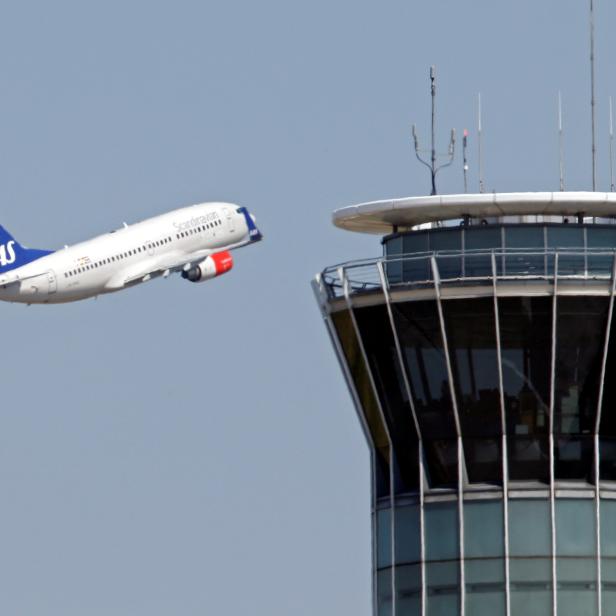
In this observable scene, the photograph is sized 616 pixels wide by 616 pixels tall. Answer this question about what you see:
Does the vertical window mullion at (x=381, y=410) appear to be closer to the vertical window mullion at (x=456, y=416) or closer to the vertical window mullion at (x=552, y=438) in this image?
the vertical window mullion at (x=456, y=416)

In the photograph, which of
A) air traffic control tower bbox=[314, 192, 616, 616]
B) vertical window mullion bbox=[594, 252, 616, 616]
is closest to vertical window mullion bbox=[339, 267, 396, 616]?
air traffic control tower bbox=[314, 192, 616, 616]

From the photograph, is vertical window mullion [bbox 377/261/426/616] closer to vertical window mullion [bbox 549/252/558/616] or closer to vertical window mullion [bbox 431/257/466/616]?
vertical window mullion [bbox 431/257/466/616]

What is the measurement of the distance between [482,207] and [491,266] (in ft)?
6.32

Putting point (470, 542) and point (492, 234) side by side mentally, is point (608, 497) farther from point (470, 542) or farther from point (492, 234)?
point (492, 234)

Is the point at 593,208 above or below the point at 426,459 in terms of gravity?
above

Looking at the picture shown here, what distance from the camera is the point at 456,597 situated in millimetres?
72250

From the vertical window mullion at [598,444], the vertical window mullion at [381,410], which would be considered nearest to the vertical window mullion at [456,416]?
the vertical window mullion at [381,410]

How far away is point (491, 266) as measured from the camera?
73125 mm

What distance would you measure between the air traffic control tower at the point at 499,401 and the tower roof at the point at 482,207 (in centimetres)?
7

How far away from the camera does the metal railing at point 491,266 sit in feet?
238

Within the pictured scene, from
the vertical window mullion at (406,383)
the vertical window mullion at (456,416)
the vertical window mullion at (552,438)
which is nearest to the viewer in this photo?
the vertical window mullion at (552,438)

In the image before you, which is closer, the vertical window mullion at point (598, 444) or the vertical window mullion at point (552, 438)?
the vertical window mullion at point (552, 438)

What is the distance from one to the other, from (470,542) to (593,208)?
449 inches

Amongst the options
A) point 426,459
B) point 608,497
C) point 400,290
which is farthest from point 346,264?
point 608,497
